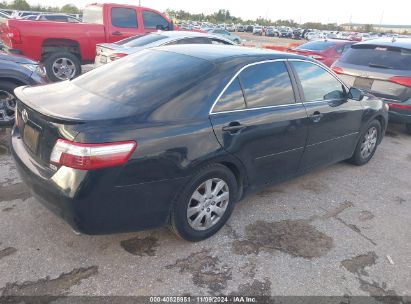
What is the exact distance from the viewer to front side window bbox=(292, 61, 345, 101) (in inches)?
154

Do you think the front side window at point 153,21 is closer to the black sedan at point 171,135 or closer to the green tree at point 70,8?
the black sedan at point 171,135

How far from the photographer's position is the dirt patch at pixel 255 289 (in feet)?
8.70

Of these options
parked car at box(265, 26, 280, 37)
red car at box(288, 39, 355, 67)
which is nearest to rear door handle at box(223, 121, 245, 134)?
red car at box(288, 39, 355, 67)

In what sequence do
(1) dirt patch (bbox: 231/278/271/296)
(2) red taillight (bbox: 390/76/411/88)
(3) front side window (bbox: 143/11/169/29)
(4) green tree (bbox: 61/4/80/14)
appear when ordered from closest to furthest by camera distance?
(1) dirt patch (bbox: 231/278/271/296)
(2) red taillight (bbox: 390/76/411/88)
(3) front side window (bbox: 143/11/169/29)
(4) green tree (bbox: 61/4/80/14)

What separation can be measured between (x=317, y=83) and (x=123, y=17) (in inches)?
288

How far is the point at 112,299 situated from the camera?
8.20 ft

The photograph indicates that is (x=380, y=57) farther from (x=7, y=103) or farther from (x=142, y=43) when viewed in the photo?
(x=7, y=103)

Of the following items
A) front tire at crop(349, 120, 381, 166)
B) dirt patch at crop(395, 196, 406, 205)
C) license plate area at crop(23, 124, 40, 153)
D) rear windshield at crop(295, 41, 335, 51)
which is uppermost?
rear windshield at crop(295, 41, 335, 51)

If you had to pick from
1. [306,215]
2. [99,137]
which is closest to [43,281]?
[99,137]

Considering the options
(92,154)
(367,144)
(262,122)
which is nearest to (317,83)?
(262,122)

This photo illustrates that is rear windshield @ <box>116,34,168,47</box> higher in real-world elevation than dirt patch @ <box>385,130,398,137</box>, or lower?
higher

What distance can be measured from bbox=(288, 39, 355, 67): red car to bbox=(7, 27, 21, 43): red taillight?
6.93m

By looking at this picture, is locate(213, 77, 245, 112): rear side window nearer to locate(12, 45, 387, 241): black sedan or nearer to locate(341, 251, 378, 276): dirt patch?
locate(12, 45, 387, 241): black sedan

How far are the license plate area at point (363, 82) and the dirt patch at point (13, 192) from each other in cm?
577
